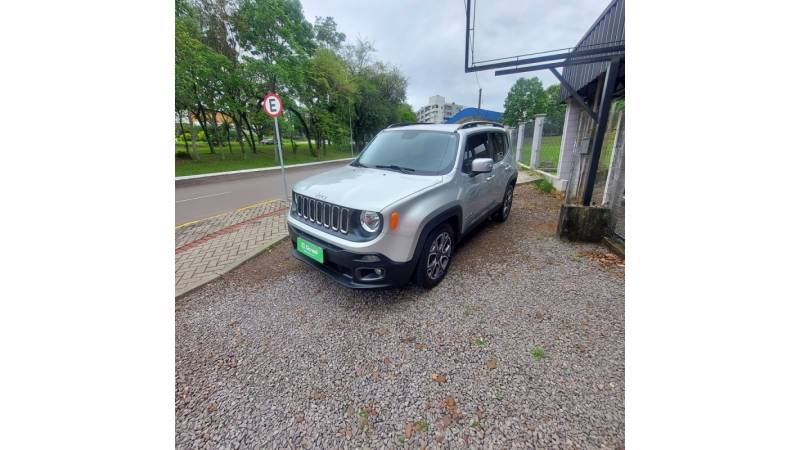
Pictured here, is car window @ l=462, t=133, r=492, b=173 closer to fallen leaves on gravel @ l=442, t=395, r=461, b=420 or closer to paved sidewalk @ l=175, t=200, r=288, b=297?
fallen leaves on gravel @ l=442, t=395, r=461, b=420

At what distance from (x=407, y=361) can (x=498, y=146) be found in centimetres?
364

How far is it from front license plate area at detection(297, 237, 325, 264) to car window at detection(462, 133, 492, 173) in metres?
1.85

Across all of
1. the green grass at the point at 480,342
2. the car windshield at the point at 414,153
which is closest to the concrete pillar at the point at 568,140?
the car windshield at the point at 414,153

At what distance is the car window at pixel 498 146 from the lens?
434cm

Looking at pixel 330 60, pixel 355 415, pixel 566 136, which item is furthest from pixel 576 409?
pixel 330 60

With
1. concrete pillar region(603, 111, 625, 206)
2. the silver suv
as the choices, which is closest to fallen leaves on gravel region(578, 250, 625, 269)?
concrete pillar region(603, 111, 625, 206)

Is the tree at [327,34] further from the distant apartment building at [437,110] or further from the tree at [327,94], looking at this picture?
the distant apartment building at [437,110]

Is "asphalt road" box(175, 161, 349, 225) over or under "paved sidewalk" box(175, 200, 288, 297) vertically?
over

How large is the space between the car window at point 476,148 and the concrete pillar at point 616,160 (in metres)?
1.82

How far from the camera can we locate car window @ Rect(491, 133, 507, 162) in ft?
14.2

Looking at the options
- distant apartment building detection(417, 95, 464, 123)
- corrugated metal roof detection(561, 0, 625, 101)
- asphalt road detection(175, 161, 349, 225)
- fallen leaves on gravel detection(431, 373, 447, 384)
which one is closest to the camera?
fallen leaves on gravel detection(431, 373, 447, 384)

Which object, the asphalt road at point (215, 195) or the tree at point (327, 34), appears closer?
the asphalt road at point (215, 195)

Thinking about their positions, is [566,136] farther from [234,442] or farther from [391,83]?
[391,83]

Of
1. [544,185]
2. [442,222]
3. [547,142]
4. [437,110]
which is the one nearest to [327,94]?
[547,142]
